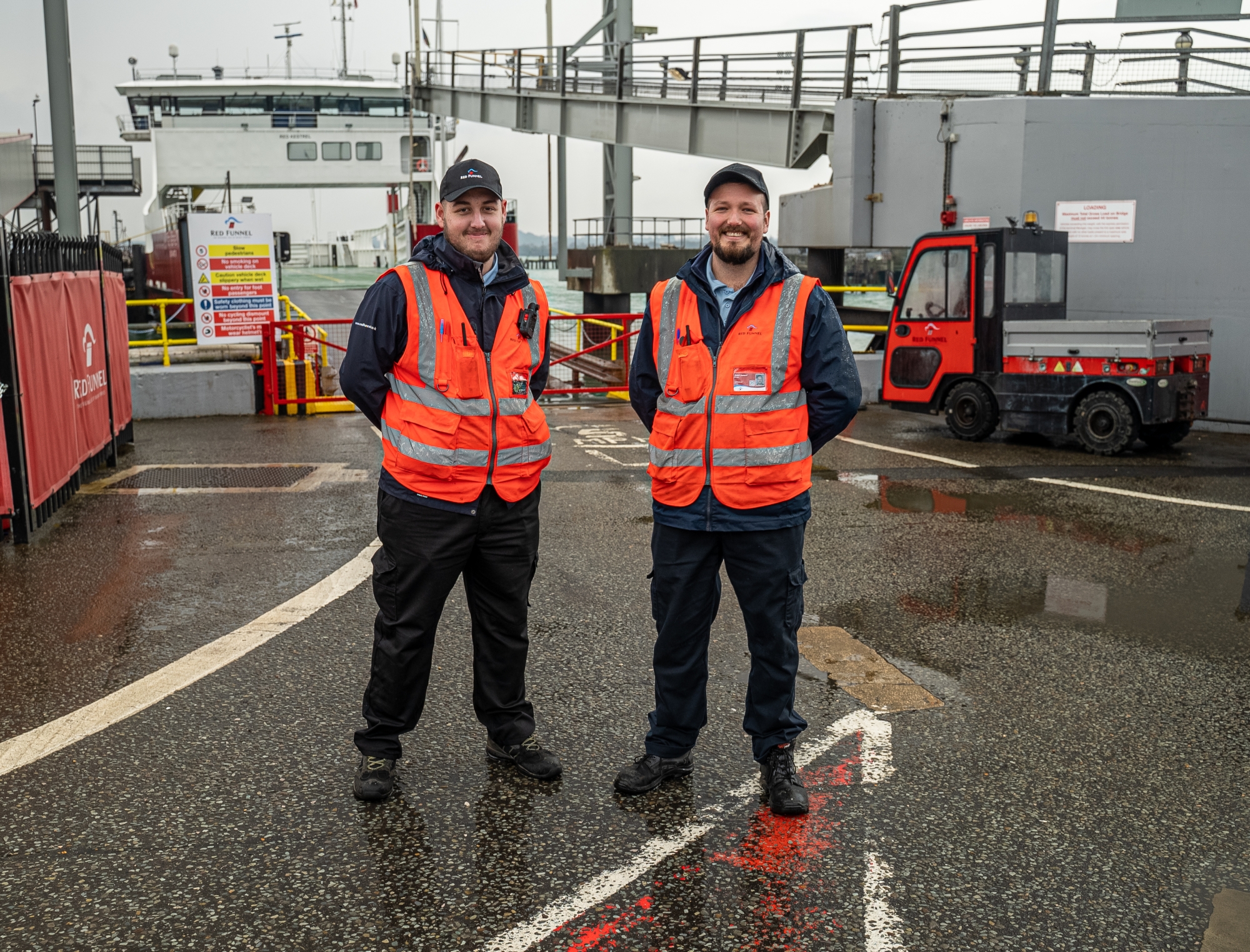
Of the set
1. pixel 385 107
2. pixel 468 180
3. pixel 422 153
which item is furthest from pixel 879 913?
pixel 385 107

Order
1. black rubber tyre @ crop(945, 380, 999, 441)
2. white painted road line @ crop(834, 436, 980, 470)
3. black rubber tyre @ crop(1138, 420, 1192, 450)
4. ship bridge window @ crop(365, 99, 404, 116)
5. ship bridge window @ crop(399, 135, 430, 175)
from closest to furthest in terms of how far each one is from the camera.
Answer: white painted road line @ crop(834, 436, 980, 470) → black rubber tyre @ crop(1138, 420, 1192, 450) → black rubber tyre @ crop(945, 380, 999, 441) → ship bridge window @ crop(399, 135, 430, 175) → ship bridge window @ crop(365, 99, 404, 116)

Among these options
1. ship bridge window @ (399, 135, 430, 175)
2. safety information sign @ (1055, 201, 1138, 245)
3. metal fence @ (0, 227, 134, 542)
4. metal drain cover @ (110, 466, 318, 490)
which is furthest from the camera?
ship bridge window @ (399, 135, 430, 175)

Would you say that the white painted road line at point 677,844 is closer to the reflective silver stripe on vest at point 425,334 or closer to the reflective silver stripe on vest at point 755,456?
the reflective silver stripe on vest at point 755,456

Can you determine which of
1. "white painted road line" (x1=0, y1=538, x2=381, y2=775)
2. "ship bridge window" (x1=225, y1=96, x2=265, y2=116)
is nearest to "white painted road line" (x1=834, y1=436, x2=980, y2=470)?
"white painted road line" (x1=0, y1=538, x2=381, y2=775)

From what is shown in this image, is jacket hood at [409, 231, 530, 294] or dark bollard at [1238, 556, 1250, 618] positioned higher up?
jacket hood at [409, 231, 530, 294]

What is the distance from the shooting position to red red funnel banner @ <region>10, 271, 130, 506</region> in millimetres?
8195

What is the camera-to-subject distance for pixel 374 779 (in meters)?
4.03

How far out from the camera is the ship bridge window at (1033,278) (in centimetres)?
1299

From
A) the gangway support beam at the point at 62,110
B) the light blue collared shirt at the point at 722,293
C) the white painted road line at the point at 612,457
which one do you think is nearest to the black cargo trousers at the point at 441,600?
the light blue collared shirt at the point at 722,293

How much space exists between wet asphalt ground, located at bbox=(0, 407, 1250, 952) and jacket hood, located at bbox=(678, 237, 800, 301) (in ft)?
5.80

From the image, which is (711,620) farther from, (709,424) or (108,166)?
(108,166)

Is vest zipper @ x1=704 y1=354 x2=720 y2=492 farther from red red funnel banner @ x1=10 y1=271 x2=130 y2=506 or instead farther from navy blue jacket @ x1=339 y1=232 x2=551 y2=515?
red red funnel banner @ x1=10 y1=271 x2=130 y2=506

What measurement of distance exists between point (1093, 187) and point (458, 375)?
13.6 meters

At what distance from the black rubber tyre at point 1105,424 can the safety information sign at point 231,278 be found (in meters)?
11.8
